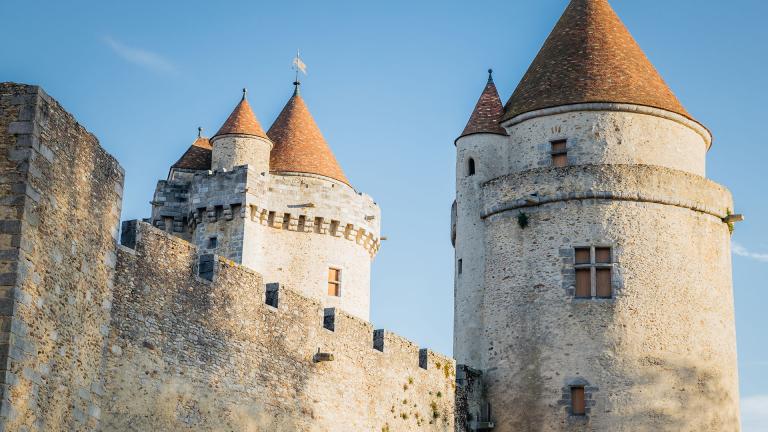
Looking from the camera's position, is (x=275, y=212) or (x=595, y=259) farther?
(x=275, y=212)

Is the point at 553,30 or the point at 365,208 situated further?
the point at 365,208

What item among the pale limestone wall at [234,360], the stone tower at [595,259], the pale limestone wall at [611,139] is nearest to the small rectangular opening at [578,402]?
the stone tower at [595,259]

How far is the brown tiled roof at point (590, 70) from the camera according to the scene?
29250 millimetres

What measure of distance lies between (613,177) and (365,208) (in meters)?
9.16

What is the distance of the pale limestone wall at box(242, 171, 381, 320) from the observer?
33250 millimetres

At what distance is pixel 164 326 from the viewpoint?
19797 mm

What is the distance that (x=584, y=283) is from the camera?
90.6ft

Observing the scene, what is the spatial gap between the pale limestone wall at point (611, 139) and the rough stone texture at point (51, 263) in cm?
1328

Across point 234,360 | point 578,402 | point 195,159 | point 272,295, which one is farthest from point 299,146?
point 234,360

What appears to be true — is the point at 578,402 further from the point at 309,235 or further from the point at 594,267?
the point at 309,235

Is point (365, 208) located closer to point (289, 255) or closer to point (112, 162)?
point (289, 255)

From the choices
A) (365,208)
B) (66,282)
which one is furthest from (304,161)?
(66,282)

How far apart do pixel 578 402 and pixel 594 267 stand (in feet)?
9.59

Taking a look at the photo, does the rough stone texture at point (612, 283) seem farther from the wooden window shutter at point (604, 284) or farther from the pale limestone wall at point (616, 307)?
the wooden window shutter at point (604, 284)
